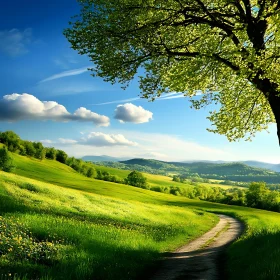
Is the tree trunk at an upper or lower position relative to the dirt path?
upper

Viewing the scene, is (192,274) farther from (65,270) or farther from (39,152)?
(39,152)

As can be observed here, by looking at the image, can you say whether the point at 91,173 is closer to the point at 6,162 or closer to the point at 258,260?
the point at 6,162

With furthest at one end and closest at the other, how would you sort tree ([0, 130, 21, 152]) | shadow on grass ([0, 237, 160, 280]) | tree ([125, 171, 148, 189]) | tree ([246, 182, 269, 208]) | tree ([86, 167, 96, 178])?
tree ([86, 167, 96, 178]) < tree ([0, 130, 21, 152]) < tree ([125, 171, 148, 189]) < tree ([246, 182, 269, 208]) < shadow on grass ([0, 237, 160, 280])

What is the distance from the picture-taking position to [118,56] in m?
20.8

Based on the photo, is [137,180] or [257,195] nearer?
[257,195]

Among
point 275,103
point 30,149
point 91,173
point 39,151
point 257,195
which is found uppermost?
point 275,103

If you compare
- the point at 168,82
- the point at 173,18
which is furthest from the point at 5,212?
the point at 173,18

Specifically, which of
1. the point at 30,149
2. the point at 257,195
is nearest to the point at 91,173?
the point at 30,149

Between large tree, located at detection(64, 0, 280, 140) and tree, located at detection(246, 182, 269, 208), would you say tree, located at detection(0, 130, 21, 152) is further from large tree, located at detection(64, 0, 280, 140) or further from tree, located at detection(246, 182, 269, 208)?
large tree, located at detection(64, 0, 280, 140)

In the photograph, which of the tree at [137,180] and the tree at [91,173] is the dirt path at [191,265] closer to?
the tree at [137,180]

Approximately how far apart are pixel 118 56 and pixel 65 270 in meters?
13.7

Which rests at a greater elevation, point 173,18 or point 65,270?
point 173,18

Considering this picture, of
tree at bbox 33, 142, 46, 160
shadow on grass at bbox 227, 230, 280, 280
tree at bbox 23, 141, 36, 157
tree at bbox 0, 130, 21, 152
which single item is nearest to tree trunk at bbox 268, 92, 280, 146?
shadow on grass at bbox 227, 230, 280, 280

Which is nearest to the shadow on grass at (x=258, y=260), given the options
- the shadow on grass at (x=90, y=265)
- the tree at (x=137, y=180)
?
the shadow on grass at (x=90, y=265)
